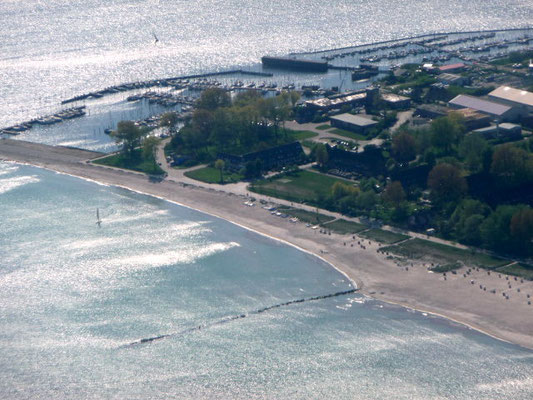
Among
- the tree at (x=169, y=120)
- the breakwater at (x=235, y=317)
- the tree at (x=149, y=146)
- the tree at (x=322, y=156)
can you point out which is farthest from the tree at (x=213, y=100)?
the breakwater at (x=235, y=317)

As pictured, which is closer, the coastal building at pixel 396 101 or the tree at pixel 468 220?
the tree at pixel 468 220

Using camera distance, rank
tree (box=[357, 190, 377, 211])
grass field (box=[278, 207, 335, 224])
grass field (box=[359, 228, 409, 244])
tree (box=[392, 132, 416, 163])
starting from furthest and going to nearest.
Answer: tree (box=[392, 132, 416, 163]), tree (box=[357, 190, 377, 211]), grass field (box=[278, 207, 335, 224]), grass field (box=[359, 228, 409, 244])

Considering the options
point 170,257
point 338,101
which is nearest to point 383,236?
point 170,257

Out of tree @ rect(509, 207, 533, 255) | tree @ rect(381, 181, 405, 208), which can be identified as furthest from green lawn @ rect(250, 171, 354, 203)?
tree @ rect(509, 207, 533, 255)

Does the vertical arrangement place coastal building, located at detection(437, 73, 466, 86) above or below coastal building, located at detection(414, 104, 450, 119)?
above

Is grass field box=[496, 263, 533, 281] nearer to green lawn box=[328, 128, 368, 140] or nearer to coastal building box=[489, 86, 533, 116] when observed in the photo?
green lawn box=[328, 128, 368, 140]

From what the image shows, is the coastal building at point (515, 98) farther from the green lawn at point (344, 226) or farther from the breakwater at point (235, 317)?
the breakwater at point (235, 317)

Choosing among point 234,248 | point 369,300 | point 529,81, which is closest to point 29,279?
point 234,248
